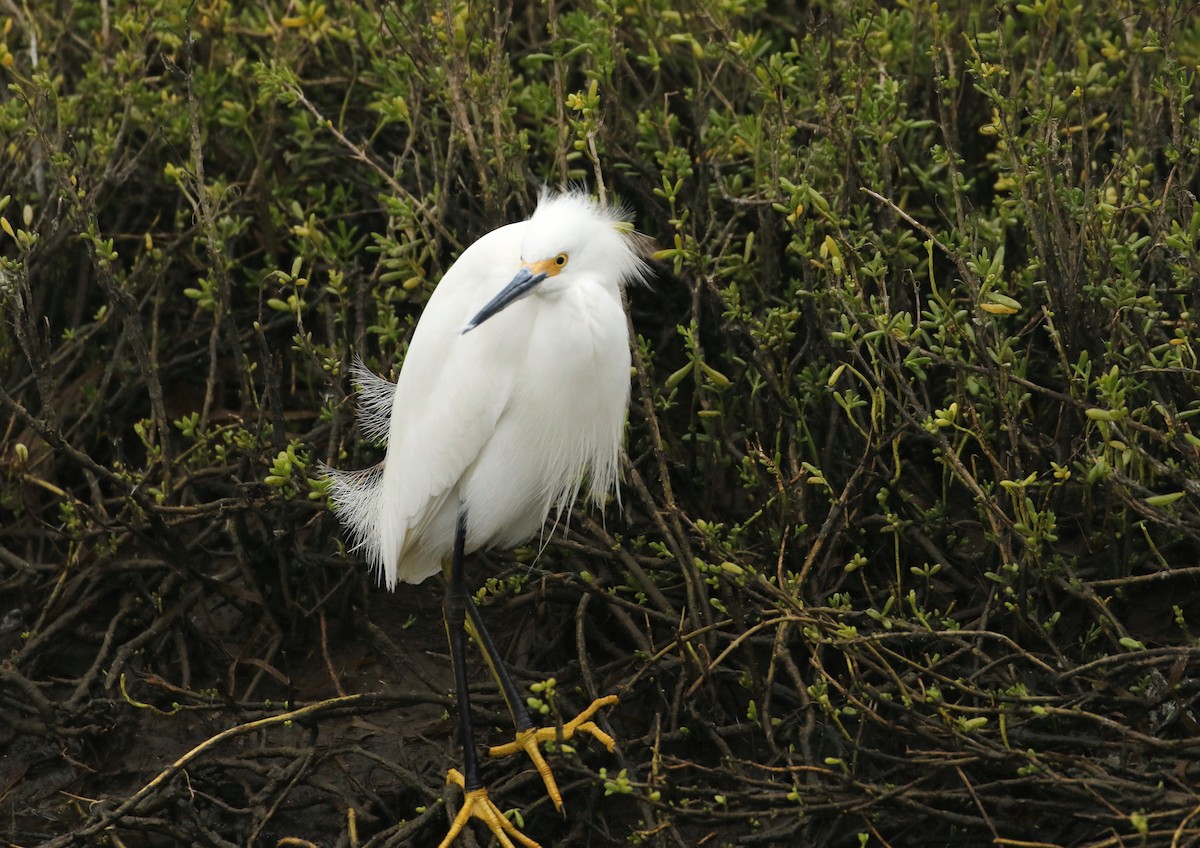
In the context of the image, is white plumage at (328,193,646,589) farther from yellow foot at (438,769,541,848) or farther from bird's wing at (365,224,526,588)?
yellow foot at (438,769,541,848)

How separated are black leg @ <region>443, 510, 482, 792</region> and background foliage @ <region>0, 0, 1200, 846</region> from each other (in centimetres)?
10

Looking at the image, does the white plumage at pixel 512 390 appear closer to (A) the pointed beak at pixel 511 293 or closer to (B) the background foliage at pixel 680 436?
(A) the pointed beak at pixel 511 293

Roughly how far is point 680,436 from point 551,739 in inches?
31.5

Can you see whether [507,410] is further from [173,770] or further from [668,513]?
[173,770]

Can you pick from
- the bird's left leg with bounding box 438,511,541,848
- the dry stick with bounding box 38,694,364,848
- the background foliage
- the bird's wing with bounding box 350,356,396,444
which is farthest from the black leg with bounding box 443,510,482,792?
Result: the bird's wing with bounding box 350,356,396,444

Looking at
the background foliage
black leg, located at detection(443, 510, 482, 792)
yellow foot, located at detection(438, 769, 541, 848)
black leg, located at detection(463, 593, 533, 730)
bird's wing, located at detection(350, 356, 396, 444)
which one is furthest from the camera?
bird's wing, located at detection(350, 356, 396, 444)

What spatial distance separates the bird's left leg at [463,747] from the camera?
2.70 m

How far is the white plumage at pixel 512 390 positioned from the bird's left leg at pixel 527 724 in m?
0.20

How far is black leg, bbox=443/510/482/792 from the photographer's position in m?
2.79

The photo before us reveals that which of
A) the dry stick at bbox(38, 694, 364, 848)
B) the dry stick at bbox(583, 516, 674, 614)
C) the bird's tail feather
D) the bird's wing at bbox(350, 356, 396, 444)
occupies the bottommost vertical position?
the dry stick at bbox(38, 694, 364, 848)

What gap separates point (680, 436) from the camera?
128 inches

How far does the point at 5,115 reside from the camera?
3.32 m

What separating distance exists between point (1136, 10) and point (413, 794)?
93.3 inches

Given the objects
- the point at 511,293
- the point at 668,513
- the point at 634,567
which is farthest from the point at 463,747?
the point at 511,293
